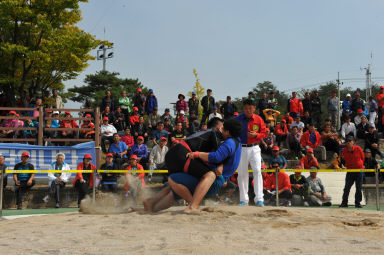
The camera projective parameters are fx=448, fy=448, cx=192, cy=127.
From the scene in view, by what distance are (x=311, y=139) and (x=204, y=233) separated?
1171 cm

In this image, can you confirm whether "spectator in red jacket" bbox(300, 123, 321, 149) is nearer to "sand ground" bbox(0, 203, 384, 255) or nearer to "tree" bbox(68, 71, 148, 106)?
"sand ground" bbox(0, 203, 384, 255)

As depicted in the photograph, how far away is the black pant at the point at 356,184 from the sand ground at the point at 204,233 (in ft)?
16.5

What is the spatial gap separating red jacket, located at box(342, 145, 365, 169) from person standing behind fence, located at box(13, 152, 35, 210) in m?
8.84

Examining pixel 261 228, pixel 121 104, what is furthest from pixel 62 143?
pixel 261 228

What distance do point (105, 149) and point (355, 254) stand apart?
553 inches

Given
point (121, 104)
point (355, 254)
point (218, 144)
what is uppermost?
point (121, 104)

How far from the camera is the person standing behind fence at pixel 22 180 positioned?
40.1 ft

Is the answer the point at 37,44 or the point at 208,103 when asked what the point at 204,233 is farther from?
the point at 37,44

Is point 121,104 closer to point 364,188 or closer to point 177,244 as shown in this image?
point 364,188

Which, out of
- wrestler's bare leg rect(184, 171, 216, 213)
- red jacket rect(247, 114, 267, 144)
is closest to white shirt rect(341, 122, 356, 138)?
red jacket rect(247, 114, 267, 144)

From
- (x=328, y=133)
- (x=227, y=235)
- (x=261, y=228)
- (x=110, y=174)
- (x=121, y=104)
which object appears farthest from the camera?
(x=121, y=104)

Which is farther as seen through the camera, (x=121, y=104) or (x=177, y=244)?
(x=121, y=104)

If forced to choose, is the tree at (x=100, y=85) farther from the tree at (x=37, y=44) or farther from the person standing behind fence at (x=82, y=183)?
the person standing behind fence at (x=82, y=183)

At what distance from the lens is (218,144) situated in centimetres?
738
